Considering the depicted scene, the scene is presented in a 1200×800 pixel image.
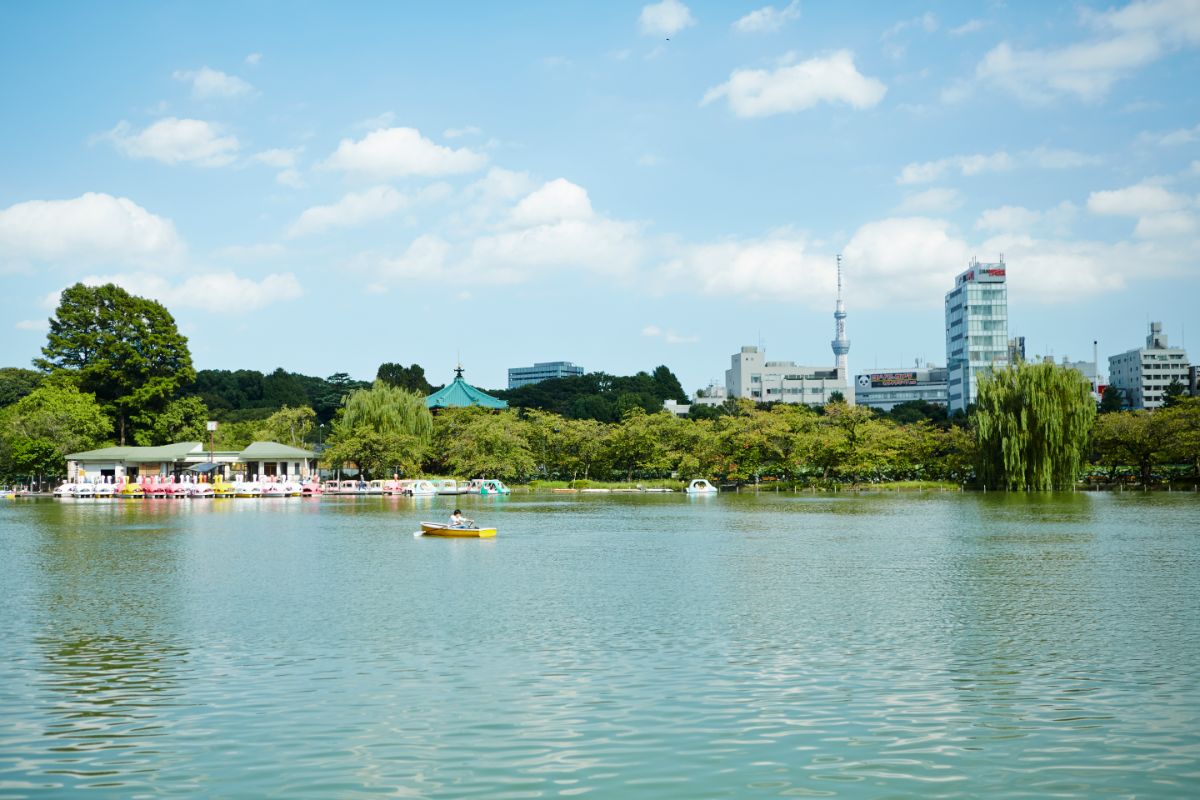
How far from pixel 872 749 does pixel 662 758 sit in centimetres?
182

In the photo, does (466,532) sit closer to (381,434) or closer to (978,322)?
A: (381,434)

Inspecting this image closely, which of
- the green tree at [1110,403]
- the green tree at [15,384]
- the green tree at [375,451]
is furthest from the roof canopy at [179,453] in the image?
the green tree at [1110,403]

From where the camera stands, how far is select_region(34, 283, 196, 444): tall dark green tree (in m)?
67.8

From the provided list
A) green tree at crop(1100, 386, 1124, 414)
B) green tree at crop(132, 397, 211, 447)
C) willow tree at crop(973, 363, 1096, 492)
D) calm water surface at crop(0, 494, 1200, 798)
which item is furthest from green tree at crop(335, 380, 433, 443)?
green tree at crop(1100, 386, 1124, 414)

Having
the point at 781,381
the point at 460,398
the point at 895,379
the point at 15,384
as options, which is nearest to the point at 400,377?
the point at 460,398

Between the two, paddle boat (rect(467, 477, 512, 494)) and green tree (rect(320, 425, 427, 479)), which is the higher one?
green tree (rect(320, 425, 427, 479))

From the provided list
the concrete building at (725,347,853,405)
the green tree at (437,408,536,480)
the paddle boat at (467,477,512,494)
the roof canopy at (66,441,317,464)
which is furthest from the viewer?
the concrete building at (725,347,853,405)

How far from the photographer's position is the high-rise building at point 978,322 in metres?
157

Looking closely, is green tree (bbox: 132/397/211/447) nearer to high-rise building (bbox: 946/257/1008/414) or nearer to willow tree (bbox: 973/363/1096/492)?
willow tree (bbox: 973/363/1096/492)

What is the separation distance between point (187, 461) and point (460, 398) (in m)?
30.7

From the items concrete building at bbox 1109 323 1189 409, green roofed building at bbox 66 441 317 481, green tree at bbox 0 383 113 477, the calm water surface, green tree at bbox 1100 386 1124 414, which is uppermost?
concrete building at bbox 1109 323 1189 409

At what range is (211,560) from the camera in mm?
24422

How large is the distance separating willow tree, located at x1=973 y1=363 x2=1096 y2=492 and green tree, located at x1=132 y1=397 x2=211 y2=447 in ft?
165

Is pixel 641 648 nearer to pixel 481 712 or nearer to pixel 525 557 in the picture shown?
pixel 481 712
